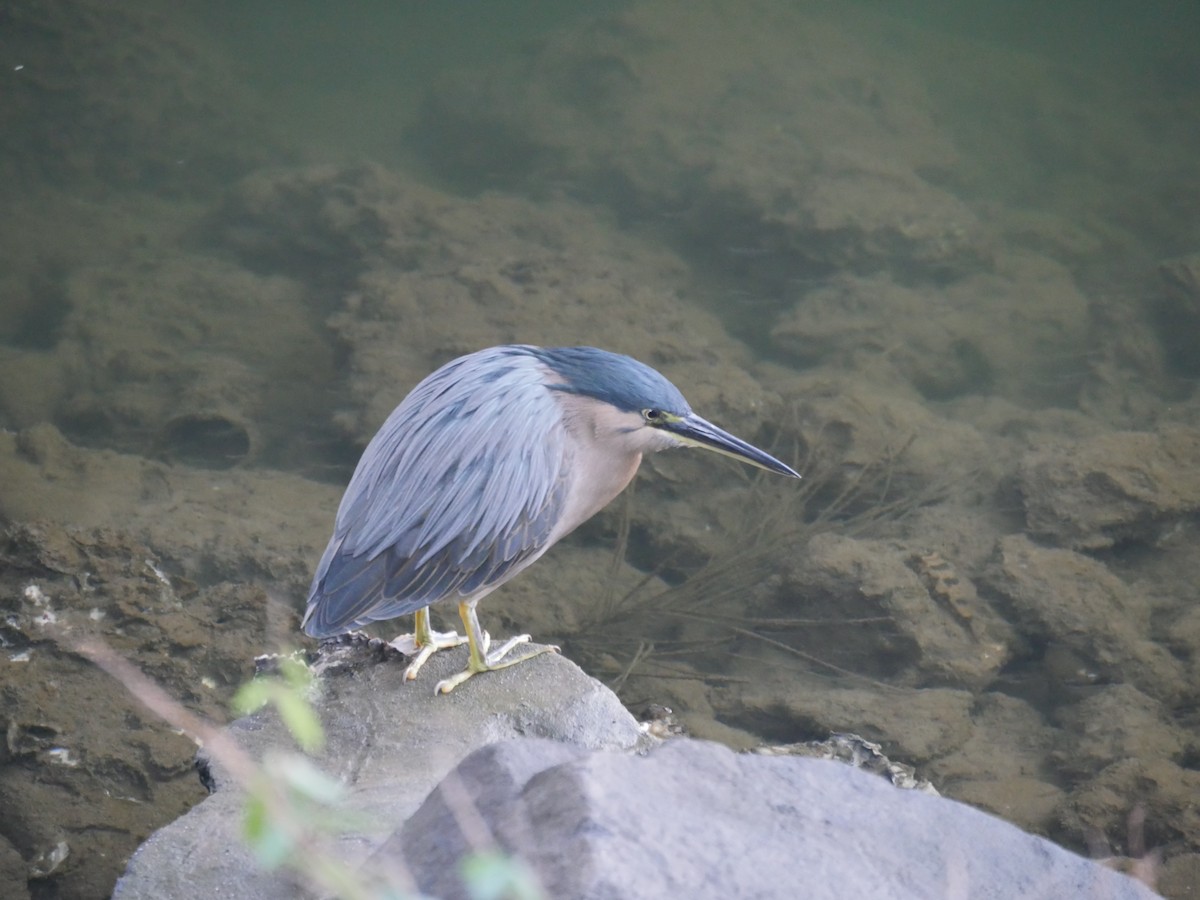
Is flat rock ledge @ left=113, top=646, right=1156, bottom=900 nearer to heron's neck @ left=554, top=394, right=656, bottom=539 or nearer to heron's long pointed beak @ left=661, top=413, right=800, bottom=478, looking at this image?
heron's neck @ left=554, top=394, right=656, bottom=539

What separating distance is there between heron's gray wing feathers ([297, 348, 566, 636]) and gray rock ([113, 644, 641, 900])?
0.76ft

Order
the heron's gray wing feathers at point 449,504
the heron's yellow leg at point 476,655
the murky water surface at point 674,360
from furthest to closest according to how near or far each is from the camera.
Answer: the murky water surface at point 674,360, the heron's yellow leg at point 476,655, the heron's gray wing feathers at point 449,504

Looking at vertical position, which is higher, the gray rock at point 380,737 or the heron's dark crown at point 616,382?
the heron's dark crown at point 616,382

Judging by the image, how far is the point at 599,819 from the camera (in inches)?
59.6

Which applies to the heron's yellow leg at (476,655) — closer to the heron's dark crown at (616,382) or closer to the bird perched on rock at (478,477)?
the bird perched on rock at (478,477)

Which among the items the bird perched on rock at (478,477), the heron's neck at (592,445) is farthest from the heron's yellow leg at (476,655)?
the heron's neck at (592,445)

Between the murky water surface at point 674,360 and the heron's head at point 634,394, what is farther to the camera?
the murky water surface at point 674,360

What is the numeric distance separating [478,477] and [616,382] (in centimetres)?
47

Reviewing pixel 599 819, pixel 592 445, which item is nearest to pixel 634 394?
pixel 592 445

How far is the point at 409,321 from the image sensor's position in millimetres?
5945

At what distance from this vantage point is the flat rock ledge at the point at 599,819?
1534 mm

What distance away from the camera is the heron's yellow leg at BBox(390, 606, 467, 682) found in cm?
290

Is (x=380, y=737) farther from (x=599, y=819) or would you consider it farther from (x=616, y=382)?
(x=599, y=819)

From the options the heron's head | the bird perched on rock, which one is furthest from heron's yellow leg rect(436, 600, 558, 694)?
the heron's head
